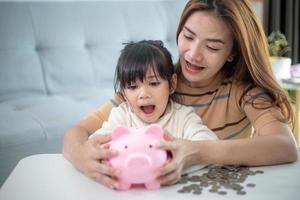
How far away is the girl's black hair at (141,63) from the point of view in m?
1.17

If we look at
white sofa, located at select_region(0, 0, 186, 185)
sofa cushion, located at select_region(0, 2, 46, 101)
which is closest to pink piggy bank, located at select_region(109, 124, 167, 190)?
white sofa, located at select_region(0, 0, 186, 185)

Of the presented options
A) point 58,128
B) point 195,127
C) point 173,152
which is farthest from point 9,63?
point 173,152

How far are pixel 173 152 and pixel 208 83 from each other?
A: 0.50m

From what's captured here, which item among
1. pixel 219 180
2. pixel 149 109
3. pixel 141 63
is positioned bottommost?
pixel 219 180

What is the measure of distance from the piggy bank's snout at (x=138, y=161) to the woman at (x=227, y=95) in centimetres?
11

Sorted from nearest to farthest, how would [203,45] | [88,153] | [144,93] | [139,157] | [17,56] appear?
[139,157]
[88,153]
[144,93]
[203,45]
[17,56]

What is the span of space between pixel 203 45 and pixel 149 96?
9.3 inches

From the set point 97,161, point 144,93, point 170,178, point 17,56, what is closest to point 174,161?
point 170,178

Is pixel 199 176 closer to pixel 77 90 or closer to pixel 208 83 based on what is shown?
pixel 208 83

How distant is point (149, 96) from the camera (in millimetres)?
1170

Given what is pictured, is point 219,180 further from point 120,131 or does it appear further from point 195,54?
point 195,54

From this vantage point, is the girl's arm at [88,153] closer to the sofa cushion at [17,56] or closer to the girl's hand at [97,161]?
the girl's hand at [97,161]

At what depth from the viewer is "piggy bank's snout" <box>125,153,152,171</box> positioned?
2.84 ft

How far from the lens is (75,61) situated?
→ 2.64 meters
